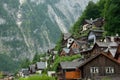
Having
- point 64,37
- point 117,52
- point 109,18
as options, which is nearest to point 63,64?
point 117,52

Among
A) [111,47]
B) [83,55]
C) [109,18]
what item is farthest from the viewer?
[109,18]

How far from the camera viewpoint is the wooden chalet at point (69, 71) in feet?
209

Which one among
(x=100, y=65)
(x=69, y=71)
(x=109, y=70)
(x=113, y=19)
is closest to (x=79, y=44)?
(x=113, y=19)

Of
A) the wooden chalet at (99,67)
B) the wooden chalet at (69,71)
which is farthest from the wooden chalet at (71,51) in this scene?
the wooden chalet at (99,67)

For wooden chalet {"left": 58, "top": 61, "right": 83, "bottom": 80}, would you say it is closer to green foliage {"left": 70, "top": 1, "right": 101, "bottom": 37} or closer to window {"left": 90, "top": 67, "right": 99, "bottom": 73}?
window {"left": 90, "top": 67, "right": 99, "bottom": 73}

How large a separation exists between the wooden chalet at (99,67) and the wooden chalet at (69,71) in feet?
4.46

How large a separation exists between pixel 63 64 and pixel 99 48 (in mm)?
7747

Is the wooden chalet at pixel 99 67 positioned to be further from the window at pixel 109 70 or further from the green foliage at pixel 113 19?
the green foliage at pixel 113 19

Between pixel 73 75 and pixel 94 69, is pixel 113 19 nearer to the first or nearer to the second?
pixel 73 75

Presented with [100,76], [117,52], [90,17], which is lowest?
[100,76]

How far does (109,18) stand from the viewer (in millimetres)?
86312

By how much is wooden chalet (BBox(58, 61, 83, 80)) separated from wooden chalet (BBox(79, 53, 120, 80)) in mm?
1358

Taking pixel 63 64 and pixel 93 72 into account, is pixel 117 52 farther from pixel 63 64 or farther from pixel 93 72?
pixel 63 64

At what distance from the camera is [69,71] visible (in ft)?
216
